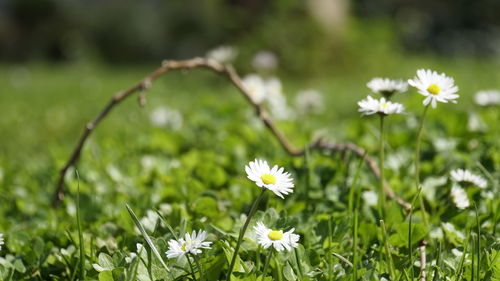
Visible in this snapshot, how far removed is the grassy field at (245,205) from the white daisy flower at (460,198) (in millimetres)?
23

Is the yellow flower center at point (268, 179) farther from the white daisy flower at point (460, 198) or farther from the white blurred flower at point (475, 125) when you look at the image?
the white blurred flower at point (475, 125)

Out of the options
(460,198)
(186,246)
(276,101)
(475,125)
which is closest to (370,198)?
(460,198)

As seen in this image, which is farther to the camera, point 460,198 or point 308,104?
point 308,104

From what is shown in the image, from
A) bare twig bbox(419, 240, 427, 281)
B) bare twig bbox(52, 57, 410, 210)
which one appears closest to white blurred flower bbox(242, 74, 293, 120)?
bare twig bbox(52, 57, 410, 210)

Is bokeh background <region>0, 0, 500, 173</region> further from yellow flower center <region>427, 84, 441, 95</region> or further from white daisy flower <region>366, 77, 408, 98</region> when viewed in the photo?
yellow flower center <region>427, 84, 441, 95</region>

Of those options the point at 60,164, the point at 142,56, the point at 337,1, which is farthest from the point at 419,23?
the point at 60,164

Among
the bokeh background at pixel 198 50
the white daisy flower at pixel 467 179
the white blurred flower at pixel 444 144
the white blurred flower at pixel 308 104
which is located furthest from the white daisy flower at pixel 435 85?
the white blurred flower at pixel 308 104

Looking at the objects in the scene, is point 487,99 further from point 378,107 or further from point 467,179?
point 378,107

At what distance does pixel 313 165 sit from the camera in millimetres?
1784

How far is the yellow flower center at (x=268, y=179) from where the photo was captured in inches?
41.5

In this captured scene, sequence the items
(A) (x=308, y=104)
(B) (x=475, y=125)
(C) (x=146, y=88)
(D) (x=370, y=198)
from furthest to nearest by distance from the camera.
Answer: (A) (x=308, y=104) < (B) (x=475, y=125) < (C) (x=146, y=88) < (D) (x=370, y=198)

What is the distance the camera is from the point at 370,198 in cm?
149

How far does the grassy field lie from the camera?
3.70 feet

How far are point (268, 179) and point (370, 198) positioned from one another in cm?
52
